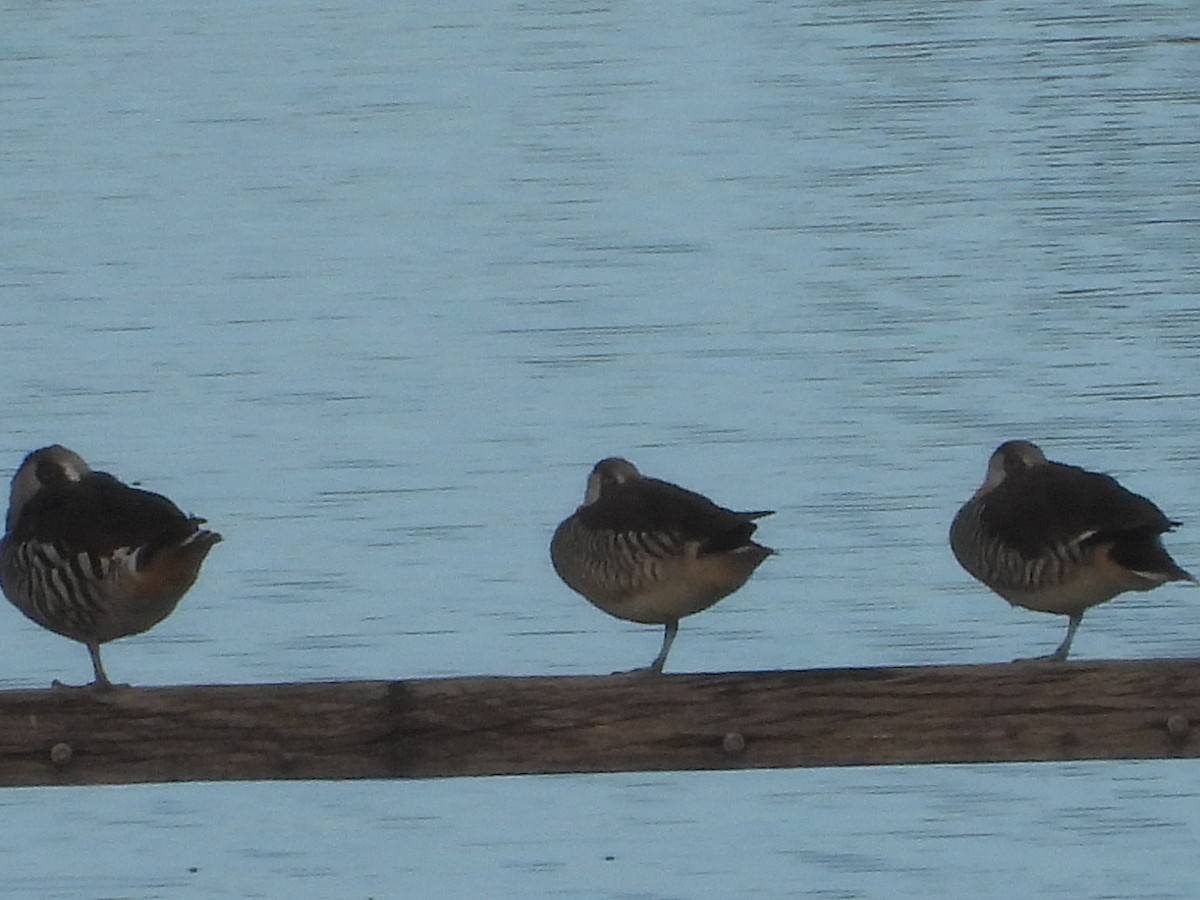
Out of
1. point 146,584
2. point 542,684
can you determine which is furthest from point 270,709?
point 146,584

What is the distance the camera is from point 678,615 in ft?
8.70

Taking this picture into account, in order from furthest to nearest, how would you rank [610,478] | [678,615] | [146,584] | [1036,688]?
1. [610,478]
2. [678,615]
3. [146,584]
4. [1036,688]

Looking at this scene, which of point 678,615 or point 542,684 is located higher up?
point 542,684

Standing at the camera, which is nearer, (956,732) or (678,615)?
(956,732)

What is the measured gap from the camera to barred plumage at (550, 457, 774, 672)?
8.25 feet

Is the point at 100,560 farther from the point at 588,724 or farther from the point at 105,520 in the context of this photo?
the point at 588,724

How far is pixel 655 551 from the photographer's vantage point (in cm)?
257

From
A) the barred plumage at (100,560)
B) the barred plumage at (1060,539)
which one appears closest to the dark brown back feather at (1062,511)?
the barred plumage at (1060,539)

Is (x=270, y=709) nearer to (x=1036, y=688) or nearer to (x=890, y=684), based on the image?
(x=890, y=684)

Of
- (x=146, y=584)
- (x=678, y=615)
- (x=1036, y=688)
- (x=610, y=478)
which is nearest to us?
(x=1036, y=688)

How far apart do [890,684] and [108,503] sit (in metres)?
0.92

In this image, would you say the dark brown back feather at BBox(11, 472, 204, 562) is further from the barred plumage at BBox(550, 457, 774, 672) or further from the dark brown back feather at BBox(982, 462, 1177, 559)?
the dark brown back feather at BBox(982, 462, 1177, 559)

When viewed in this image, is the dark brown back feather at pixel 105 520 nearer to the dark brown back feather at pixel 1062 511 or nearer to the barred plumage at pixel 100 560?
the barred plumage at pixel 100 560

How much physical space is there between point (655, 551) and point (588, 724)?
58cm
